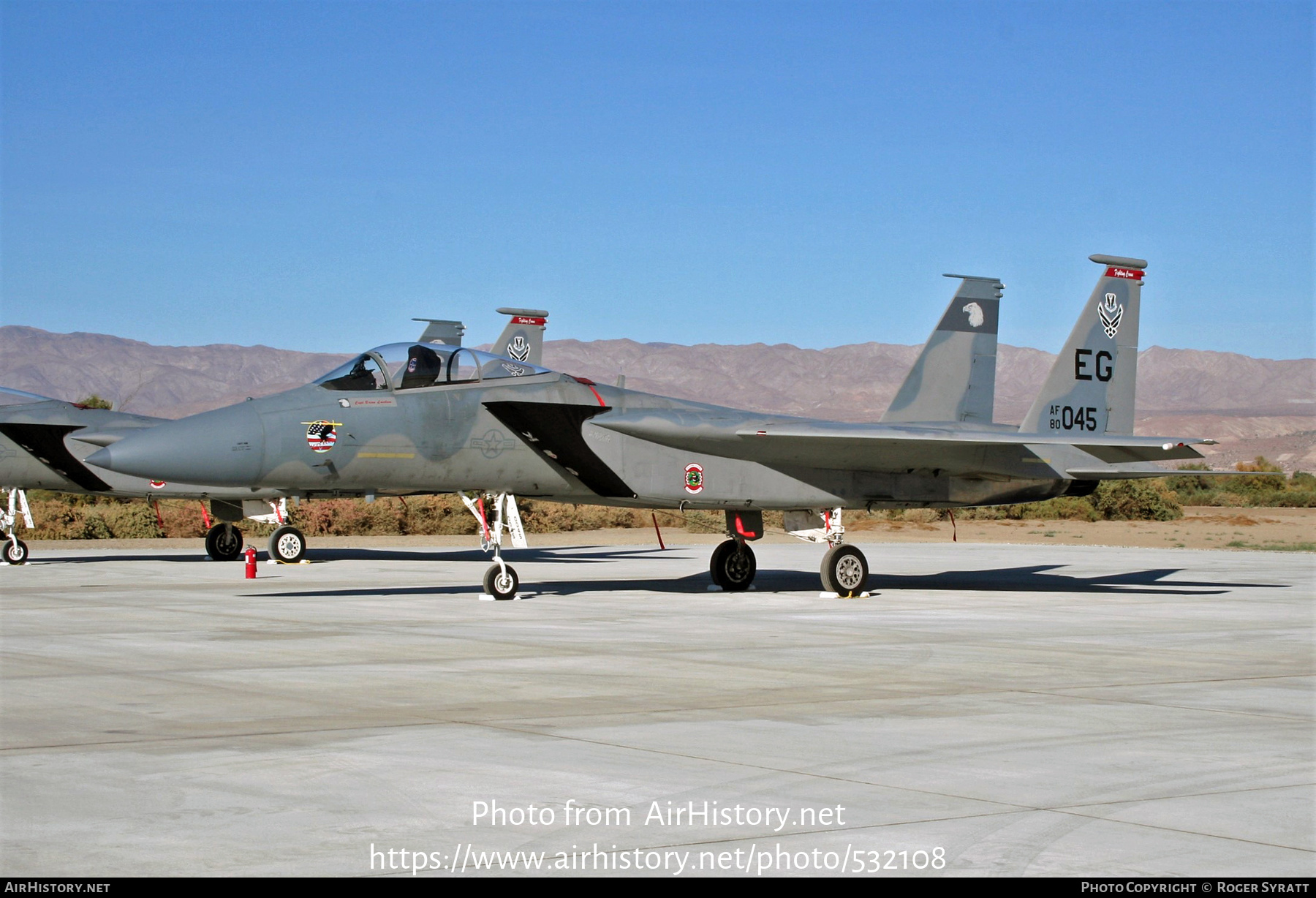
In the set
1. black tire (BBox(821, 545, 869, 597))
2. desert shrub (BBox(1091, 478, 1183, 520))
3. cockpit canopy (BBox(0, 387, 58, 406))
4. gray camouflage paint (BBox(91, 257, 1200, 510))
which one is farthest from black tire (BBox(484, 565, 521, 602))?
desert shrub (BBox(1091, 478, 1183, 520))

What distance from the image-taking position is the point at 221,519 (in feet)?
81.1

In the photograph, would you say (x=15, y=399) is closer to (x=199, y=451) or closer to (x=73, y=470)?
(x=73, y=470)

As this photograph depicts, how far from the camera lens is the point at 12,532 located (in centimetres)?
2386

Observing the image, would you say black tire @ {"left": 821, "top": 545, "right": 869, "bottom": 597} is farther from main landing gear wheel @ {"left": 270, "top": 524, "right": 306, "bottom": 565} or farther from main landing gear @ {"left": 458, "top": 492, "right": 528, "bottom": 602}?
main landing gear wheel @ {"left": 270, "top": 524, "right": 306, "bottom": 565}

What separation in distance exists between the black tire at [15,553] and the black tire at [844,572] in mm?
14827

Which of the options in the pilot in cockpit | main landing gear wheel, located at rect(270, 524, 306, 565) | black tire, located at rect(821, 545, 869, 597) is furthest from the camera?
main landing gear wheel, located at rect(270, 524, 306, 565)

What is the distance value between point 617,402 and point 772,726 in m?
9.02

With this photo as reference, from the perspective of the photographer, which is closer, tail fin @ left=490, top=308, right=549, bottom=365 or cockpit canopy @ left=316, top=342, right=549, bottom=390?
cockpit canopy @ left=316, top=342, right=549, bottom=390

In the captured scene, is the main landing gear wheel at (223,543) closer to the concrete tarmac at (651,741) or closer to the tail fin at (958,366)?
the concrete tarmac at (651,741)

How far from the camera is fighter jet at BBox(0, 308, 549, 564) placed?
22.5 metres

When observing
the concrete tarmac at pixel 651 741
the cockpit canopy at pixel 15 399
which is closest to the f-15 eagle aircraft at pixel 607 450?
the concrete tarmac at pixel 651 741

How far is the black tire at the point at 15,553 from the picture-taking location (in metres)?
23.1

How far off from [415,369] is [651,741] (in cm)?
886

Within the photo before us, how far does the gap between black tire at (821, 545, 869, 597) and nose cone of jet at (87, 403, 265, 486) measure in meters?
7.12
